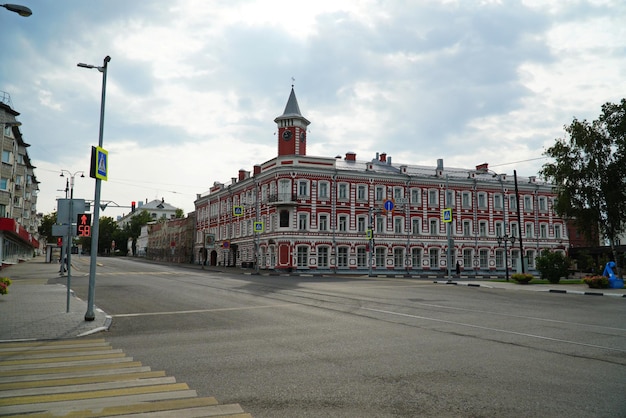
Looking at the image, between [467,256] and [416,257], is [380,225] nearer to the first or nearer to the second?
[416,257]

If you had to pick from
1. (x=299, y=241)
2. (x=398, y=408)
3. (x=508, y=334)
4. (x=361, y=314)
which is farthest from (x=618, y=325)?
(x=299, y=241)

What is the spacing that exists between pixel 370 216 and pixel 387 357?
127 ft

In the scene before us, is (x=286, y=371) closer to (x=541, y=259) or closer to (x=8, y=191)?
(x=541, y=259)

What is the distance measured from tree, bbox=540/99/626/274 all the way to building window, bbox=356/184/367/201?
65.0 feet

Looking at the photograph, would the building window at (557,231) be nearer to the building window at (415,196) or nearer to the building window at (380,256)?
→ the building window at (415,196)

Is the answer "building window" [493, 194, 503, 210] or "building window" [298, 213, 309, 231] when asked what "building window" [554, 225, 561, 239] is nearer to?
"building window" [493, 194, 503, 210]

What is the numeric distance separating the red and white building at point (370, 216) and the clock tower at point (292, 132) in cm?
11

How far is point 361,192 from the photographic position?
5303cm

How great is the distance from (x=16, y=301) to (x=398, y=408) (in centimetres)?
1618

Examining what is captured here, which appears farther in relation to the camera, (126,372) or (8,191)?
(8,191)

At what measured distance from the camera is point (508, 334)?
10.7m

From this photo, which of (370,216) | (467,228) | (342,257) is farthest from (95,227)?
(467,228)

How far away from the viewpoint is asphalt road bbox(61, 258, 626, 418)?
5629 millimetres

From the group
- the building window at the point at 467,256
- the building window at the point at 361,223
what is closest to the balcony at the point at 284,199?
the building window at the point at 361,223
